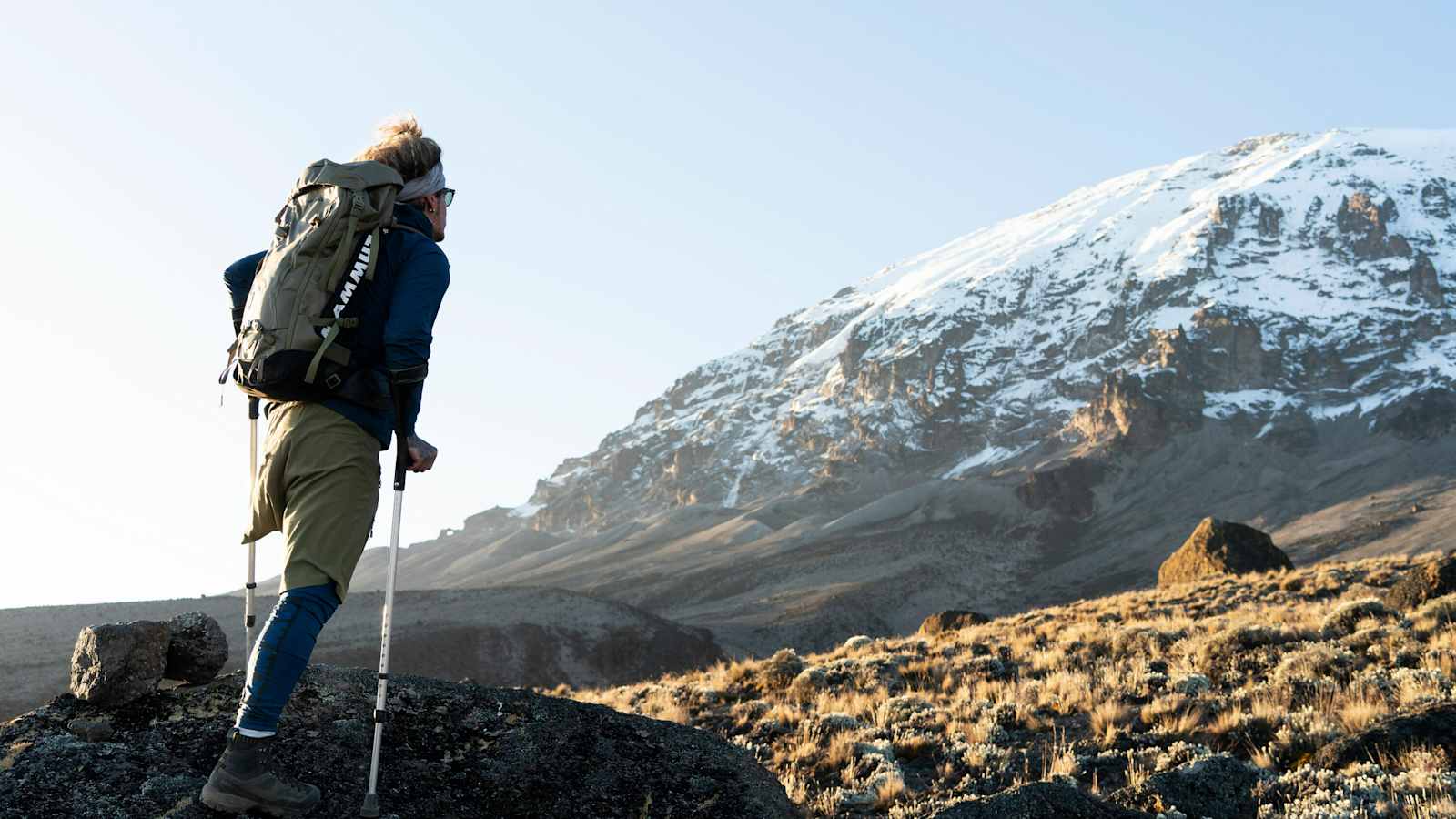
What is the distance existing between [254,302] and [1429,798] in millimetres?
6163

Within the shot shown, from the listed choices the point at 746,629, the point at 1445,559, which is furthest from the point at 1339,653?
the point at 746,629

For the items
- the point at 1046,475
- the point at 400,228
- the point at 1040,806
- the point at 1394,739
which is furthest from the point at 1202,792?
the point at 1046,475

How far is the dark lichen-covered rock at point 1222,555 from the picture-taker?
35.0 metres

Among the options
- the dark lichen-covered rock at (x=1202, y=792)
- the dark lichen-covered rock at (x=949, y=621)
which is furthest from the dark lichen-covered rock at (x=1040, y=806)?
the dark lichen-covered rock at (x=949, y=621)

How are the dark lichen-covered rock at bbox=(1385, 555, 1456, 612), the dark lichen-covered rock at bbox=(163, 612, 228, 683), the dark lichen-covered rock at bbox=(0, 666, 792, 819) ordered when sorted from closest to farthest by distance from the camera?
1. the dark lichen-covered rock at bbox=(0, 666, 792, 819)
2. the dark lichen-covered rock at bbox=(163, 612, 228, 683)
3. the dark lichen-covered rock at bbox=(1385, 555, 1456, 612)

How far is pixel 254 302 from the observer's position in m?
4.09

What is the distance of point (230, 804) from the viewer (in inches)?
148

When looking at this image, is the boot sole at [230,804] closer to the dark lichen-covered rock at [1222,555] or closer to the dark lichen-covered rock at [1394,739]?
the dark lichen-covered rock at [1394,739]

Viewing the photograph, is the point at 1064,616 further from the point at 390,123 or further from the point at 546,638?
the point at 546,638

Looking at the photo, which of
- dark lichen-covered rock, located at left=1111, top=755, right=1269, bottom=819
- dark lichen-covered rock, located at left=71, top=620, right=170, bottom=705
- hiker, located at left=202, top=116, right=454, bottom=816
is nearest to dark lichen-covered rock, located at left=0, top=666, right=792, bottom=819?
dark lichen-covered rock, located at left=71, top=620, right=170, bottom=705

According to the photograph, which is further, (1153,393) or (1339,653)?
(1153,393)

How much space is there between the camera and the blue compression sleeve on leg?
12.4 ft

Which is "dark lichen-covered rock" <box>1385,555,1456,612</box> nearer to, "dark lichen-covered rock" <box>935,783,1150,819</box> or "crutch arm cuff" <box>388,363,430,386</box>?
"dark lichen-covered rock" <box>935,783,1150,819</box>

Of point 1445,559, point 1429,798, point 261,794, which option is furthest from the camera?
point 1445,559
